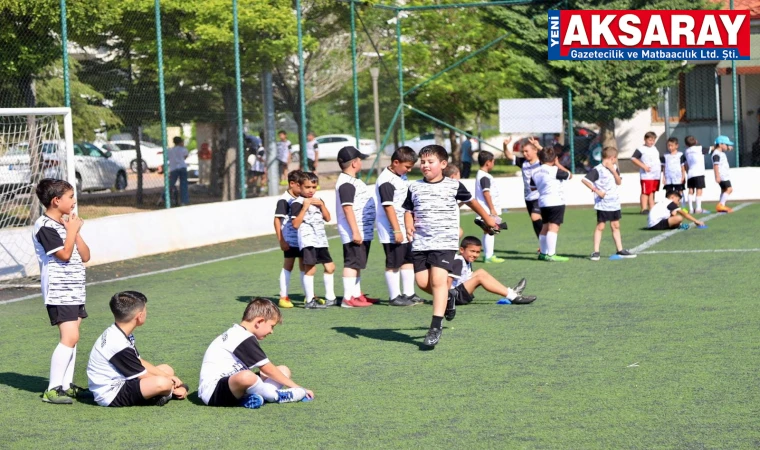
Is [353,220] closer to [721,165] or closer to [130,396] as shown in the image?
[130,396]

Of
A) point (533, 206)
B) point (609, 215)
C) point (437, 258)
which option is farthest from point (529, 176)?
point (437, 258)

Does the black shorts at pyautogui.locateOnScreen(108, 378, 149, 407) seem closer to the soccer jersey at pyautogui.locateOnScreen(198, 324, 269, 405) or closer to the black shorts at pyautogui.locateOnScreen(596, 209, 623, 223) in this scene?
the soccer jersey at pyautogui.locateOnScreen(198, 324, 269, 405)

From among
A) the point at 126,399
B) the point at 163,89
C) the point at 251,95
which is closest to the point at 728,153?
the point at 251,95

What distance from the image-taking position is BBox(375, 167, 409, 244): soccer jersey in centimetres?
1117

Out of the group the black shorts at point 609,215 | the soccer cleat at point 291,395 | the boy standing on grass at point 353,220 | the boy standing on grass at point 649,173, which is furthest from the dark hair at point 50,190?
the boy standing on grass at point 649,173

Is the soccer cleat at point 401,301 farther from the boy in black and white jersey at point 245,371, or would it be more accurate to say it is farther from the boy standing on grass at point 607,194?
the boy in black and white jersey at point 245,371

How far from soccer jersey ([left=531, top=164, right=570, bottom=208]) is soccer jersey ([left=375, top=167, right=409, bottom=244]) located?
353cm

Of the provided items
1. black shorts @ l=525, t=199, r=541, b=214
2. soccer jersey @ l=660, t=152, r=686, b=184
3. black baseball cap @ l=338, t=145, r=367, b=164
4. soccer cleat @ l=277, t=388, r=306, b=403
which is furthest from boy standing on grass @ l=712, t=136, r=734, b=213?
soccer cleat @ l=277, t=388, r=306, b=403

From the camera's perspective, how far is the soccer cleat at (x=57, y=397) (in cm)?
777

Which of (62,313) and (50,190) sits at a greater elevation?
(50,190)

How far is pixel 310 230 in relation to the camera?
1174 centimetres

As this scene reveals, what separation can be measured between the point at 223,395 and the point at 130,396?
665 mm

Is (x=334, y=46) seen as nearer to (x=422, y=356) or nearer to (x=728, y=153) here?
(x=728, y=153)

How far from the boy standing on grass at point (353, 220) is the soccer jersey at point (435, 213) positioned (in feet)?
7.15
